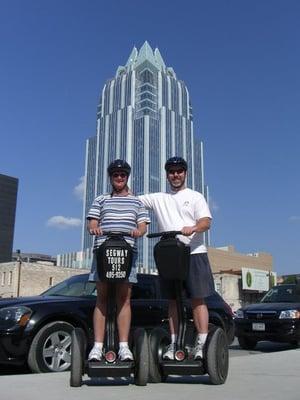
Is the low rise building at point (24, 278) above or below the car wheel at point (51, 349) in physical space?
above

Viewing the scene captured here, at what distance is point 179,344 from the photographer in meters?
4.66

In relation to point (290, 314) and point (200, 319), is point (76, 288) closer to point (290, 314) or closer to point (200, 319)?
point (200, 319)

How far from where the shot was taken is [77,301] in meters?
7.03

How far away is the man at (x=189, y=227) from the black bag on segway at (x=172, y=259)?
136 millimetres

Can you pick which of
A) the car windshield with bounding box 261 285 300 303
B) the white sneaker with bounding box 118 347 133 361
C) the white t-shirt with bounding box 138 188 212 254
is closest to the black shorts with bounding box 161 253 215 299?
the white t-shirt with bounding box 138 188 212 254

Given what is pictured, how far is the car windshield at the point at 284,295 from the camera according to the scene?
11867mm

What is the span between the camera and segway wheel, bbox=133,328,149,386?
450 centimetres

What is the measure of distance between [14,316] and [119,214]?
98.7 inches

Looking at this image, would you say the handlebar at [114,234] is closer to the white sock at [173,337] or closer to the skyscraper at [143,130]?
the white sock at [173,337]

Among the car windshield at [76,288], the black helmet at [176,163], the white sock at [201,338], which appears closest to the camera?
the white sock at [201,338]

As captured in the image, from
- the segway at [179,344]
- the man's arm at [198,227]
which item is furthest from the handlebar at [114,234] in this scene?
the man's arm at [198,227]

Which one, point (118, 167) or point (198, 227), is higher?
point (118, 167)

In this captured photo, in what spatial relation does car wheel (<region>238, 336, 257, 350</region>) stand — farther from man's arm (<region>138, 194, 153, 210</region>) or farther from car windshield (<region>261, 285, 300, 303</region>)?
man's arm (<region>138, 194, 153, 210</region>)

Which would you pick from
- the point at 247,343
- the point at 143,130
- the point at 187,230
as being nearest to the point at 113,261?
the point at 187,230
